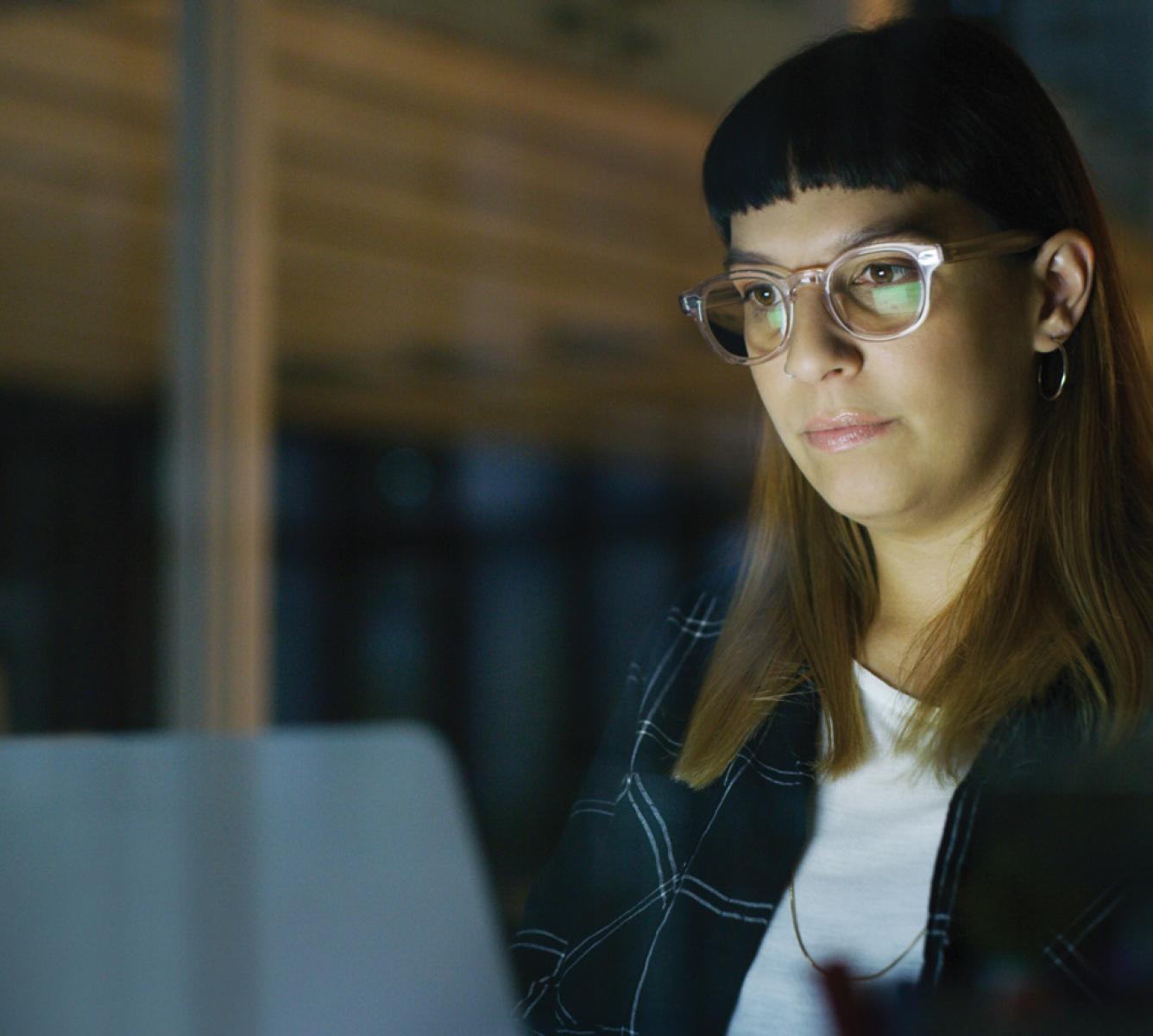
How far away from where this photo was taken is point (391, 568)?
5.89 feet

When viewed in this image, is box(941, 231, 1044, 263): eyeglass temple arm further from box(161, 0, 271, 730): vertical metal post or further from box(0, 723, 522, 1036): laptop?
box(161, 0, 271, 730): vertical metal post

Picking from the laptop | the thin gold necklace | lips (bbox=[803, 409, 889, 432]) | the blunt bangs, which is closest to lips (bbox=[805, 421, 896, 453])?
lips (bbox=[803, 409, 889, 432])

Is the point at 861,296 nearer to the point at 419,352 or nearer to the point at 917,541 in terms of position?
the point at 917,541

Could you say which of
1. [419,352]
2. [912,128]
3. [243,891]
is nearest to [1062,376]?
[912,128]

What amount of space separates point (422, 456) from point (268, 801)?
24.7 inches

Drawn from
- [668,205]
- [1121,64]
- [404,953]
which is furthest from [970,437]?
[404,953]

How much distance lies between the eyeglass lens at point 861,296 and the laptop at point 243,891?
51 centimetres

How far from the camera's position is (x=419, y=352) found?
208 cm

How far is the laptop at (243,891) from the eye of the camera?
1.08m

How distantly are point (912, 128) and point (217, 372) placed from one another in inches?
72.1

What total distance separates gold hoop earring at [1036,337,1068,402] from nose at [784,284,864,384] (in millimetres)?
86

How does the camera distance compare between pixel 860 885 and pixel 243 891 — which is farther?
pixel 243 891

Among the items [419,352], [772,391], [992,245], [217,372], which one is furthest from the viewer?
[217,372]

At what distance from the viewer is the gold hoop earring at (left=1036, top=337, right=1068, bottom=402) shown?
65cm
